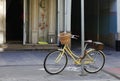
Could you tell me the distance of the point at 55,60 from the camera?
11.5 m

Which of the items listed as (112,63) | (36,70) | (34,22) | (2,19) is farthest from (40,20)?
(36,70)

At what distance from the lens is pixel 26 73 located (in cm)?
1162

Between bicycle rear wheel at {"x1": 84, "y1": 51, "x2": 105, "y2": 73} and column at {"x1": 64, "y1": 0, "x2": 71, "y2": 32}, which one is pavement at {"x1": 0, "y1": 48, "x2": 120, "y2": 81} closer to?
bicycle rear wheel at {"x1": 84, "y1": 51, "x2": 105, "y2": 73}

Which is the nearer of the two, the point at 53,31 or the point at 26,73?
the point at 26,73

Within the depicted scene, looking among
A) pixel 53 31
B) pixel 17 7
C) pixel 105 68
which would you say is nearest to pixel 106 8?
pixel 53 31

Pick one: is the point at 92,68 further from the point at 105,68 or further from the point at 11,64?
the point at 11,64

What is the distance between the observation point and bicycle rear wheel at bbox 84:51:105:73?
38.4ft

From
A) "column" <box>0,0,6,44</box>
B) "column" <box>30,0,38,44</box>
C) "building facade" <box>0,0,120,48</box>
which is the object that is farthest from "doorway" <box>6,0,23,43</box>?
"column" <box>0,0,6,44</box>

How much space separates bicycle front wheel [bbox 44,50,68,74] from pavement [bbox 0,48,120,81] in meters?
0.18

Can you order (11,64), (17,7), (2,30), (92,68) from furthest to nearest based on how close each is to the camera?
(17,7), (2,30), (11,64), (92,68)

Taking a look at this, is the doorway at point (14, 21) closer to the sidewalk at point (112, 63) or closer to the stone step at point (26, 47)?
the stone step at point (26, 47)

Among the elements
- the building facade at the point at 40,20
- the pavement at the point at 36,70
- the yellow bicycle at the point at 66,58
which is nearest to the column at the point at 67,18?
the building facade at the point at 40,20

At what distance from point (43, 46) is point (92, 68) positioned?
6.67 m

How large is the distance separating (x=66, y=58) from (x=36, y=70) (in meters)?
1.38
